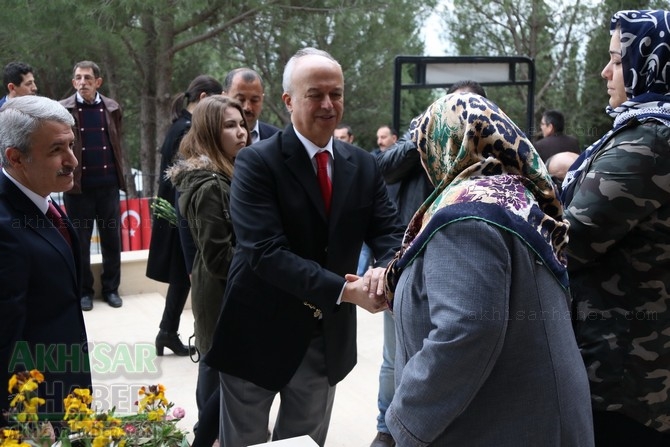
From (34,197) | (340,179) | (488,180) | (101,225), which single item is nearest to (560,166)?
(340,179)

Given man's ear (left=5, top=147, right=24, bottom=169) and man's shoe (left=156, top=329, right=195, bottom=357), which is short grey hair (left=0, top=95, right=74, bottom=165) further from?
man's shoe (left=156, top=329, right=195, bottom=357)

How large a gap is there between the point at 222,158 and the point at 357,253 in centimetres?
88

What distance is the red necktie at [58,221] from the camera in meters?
2.25

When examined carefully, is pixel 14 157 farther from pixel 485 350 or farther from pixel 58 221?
pixel 485 350

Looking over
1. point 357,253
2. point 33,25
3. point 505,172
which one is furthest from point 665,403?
point 33,25

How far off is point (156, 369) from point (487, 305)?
3.39m

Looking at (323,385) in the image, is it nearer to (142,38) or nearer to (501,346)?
(501,346)

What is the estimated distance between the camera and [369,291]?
209 cm

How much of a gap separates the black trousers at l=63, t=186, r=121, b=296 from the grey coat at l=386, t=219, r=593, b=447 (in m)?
4.51

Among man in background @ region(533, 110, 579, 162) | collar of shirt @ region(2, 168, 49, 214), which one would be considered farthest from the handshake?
man in background @ region(533, 110, 579, 162)

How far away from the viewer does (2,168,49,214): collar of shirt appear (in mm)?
2107

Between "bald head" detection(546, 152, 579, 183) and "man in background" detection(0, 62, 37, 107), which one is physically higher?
"man in background" detection(0, 62, 37, 107)

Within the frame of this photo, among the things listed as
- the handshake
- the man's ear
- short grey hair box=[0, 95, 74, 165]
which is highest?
short grey hair box=[0, 95, 74, 165]

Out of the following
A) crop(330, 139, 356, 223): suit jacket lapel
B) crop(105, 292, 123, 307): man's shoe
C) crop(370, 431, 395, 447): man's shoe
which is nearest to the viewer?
crop(330, 139, 356, 223): suit jacket lapel
